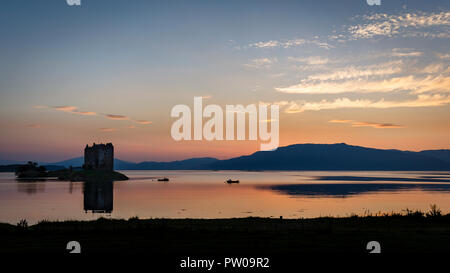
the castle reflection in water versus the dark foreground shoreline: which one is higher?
the dark foreground shoreline

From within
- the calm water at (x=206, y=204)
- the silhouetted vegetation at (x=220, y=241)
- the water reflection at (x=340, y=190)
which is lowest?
the water reflection at (x=340, y=190)

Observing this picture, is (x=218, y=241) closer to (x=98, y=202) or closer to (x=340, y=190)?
(x=98, y=202)

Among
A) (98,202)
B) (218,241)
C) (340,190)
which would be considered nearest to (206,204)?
(98,202)

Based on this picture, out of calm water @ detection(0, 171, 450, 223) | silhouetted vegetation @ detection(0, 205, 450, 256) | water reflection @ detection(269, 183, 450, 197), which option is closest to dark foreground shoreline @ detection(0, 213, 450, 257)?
silhouetted vegetation @ detection(0, 205, 450, 256)

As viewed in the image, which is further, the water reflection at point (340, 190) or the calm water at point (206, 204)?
the water reflection at point (340, 190)

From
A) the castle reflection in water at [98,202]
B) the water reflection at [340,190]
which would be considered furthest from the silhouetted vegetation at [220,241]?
the water reflection at [340,190]

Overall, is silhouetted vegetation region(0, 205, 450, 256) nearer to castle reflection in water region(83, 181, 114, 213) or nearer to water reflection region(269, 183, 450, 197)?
castle reflection in water region(83, 181, 114, 213)

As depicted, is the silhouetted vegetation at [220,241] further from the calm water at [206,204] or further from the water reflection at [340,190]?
the water reflection at [340,190]
